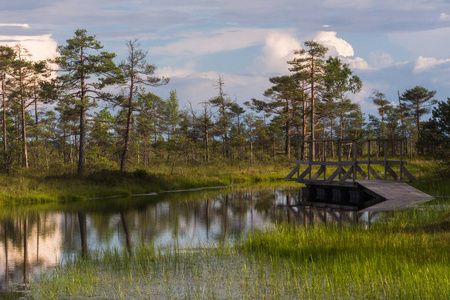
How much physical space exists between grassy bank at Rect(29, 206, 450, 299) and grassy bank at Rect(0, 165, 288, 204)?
622 inches

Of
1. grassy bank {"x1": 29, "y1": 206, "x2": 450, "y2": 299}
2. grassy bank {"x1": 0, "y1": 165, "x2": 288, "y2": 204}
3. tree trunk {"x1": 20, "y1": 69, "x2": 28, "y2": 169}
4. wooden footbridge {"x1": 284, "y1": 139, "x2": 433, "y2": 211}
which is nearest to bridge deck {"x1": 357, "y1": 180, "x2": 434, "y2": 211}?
wooden footbridge {"x1": 284, "y1": 139, "x2": 433, "y2": 211}

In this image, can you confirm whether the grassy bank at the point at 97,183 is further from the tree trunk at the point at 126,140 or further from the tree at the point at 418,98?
the tree at the point at 418,98

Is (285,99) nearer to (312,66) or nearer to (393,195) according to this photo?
(312,66)

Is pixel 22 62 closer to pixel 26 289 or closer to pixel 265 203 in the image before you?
pixel 265 203

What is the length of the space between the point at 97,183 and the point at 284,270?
2208 cm

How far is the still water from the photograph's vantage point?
12938 millimetres

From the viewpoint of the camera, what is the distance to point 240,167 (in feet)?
149

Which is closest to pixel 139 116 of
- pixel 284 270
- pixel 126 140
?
pixel 126 140

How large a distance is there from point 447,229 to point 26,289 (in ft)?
33.1

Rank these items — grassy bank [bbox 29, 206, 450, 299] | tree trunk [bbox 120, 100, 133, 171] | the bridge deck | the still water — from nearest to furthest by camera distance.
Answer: grassy bank [bbox 29, 206, 450, 299] < the still water < the bridge deck < tree trunk [bbox 120, 100, 133, 171]

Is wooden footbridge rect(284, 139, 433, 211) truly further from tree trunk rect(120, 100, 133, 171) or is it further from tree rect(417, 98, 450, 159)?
tree trunk rect(120, 100, 133, 171)

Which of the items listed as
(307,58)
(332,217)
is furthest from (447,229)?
(307,58)

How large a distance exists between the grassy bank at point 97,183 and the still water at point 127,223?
1.87 meters

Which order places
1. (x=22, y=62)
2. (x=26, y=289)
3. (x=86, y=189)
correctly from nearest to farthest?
1. (x=26, y=289)
2. (x=86, y=189)
3. (x=22, y=62)
